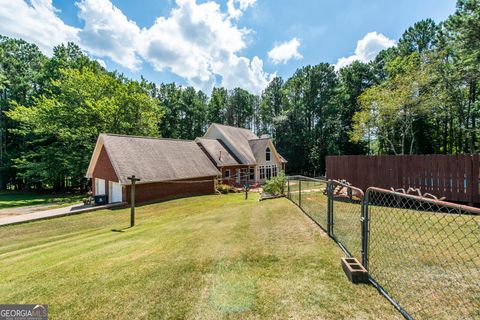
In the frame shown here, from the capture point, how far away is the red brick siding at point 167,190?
14.4 metres

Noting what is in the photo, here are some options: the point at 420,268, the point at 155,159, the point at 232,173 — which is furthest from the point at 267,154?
the point at 420,268

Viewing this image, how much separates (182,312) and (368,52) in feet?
127

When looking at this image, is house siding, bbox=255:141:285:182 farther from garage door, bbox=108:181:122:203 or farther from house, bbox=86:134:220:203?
garage door, bbox=108:181:122:203

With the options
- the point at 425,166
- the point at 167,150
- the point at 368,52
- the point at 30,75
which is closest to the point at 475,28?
the point at 425,166

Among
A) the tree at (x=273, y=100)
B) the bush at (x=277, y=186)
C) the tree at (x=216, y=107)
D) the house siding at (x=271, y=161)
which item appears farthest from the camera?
the tree at (x=216, y=107)

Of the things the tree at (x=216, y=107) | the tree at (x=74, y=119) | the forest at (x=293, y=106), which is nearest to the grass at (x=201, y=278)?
the tree at (x=74, y=119)

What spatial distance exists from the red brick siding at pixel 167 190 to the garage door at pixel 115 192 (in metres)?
0.51

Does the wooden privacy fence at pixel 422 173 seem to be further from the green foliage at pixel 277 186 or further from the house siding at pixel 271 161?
the house siding at pixel 271 161

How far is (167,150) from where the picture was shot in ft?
61.0

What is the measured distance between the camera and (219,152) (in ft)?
75.9

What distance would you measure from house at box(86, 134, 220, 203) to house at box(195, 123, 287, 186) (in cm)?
283

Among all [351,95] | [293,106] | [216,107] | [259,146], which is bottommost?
[259,146]

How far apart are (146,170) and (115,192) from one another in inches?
97.6

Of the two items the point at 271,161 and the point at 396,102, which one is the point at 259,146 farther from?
the point at 396,102
